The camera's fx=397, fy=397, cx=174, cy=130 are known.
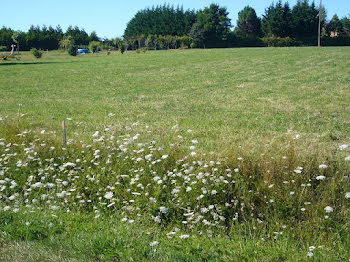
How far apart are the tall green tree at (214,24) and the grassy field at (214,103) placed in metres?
55.9

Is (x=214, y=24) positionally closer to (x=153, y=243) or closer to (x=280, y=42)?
(x=280, y=42)

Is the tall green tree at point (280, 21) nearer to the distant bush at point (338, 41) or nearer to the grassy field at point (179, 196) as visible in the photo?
the distant bush at point (338, 41)

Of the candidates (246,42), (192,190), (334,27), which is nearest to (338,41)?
(334,27)

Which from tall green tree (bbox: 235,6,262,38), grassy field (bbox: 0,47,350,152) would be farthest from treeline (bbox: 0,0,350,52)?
grassy field (bbox: 0,47,350,152)

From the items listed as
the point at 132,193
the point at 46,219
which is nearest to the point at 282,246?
the point at 132,193

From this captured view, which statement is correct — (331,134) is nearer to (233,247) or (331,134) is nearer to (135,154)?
(135,154)

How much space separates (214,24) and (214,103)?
7164 cm

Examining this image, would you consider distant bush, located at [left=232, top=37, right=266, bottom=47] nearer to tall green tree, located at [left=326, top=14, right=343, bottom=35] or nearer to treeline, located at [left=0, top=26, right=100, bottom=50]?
tall green tree, located at [left=326, top=14, right=343, bottom=35]

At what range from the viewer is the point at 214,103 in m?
12.9

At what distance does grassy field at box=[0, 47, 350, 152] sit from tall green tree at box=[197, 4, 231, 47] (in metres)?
55.9

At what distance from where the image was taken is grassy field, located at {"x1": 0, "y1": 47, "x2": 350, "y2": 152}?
8726 millimetres

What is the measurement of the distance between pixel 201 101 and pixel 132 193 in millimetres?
8865

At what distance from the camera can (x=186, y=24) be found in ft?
307

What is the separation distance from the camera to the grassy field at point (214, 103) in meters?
8.73
